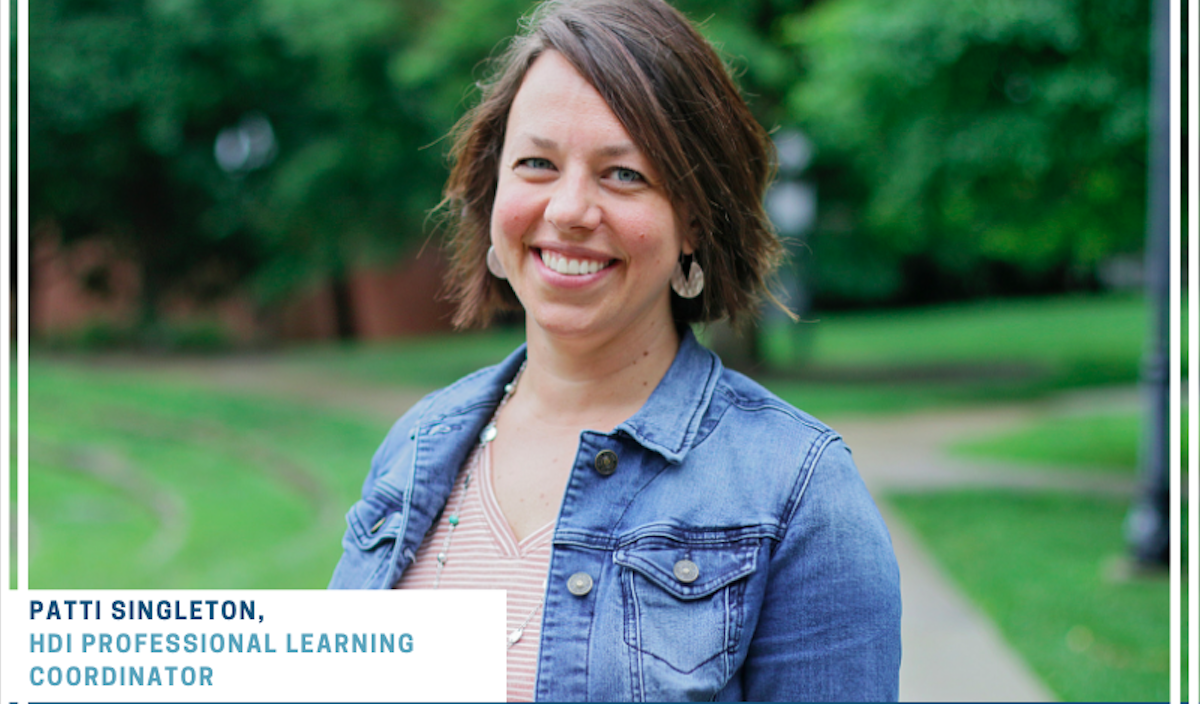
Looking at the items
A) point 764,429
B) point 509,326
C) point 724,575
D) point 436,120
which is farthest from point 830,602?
point 509,326

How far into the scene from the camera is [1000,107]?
6707mm

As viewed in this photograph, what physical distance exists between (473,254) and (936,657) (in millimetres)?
3822

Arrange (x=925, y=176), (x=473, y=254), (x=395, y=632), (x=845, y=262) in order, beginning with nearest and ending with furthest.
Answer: (x=395, y=632) → (x=473, y=254) → (x=925, y=176) → (x=845, y=262)

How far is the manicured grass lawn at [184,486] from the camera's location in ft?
22.7

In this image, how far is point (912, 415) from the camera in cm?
1217

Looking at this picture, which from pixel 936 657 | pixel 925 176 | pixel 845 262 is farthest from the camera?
pixel 845 262

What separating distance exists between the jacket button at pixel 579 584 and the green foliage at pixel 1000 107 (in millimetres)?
5703

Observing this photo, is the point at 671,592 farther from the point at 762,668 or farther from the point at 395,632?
the point at 395,632

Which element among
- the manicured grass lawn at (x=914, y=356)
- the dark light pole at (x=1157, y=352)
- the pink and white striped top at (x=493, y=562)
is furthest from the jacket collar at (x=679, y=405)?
the manicured grass lawn at (x=914, y=356)

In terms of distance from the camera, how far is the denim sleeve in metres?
1.43

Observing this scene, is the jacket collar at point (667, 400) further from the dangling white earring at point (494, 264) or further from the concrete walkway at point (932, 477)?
the concrete walkway at point (932, 477)

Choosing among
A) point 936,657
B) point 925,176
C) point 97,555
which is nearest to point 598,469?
point 936,657

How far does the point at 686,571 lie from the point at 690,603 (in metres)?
0.05

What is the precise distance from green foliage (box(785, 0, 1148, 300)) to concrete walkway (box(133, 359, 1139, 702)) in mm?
2133
